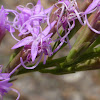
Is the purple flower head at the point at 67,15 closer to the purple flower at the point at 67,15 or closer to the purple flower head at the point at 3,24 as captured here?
the purple flower at the point at 67,15

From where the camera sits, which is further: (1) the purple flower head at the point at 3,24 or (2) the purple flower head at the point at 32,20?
(1) the purple flower head at the point at 3,24

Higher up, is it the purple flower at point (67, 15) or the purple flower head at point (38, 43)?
the purple flower at point (67, 15)

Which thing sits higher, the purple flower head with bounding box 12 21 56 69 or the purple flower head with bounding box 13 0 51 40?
the purple flower head with bounding box 13 0 51 40

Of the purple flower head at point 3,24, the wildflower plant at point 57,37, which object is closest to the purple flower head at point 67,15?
the wildflower plant at point 57,37

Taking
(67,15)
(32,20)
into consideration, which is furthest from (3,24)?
(67,15)

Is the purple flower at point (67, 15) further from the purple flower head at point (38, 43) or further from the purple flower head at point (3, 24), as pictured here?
the purple flower head at point (3, 24)

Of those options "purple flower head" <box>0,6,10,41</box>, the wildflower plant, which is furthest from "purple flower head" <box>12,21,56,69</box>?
"purple flower head" <box>0,6,10,41</box>

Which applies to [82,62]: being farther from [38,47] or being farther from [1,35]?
[1,35]

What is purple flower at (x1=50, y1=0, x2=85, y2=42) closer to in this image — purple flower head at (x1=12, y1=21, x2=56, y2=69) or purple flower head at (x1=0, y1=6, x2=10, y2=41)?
purple flower head at (x1=12, y1=21, x2=56, y2=69)
